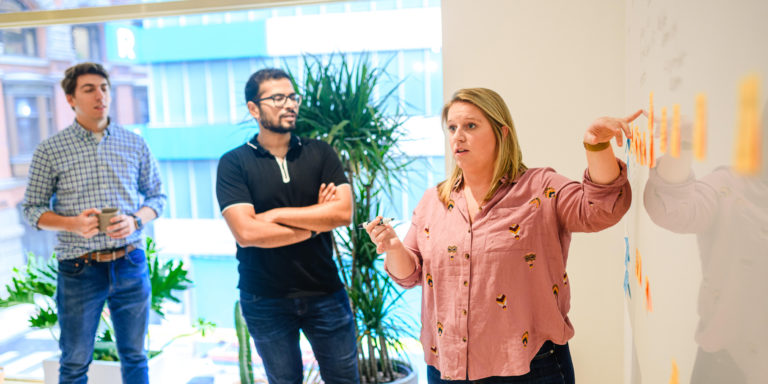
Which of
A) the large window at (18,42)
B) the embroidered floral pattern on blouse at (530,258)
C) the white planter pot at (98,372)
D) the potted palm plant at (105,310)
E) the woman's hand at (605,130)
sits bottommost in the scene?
the white planter pot at (98,372)

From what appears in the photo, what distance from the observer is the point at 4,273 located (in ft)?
14.4

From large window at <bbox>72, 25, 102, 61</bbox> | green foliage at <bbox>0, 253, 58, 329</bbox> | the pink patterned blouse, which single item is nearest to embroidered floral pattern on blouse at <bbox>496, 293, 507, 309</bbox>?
the pink patterned blouse

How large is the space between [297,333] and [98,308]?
1.20m

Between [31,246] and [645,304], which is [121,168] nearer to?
[31,246]

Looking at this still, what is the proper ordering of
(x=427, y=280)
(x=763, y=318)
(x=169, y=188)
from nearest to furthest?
(x=763, y=318) → (x=427, y=280) → (x=169, y=188)

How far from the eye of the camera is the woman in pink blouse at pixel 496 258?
1614 mm

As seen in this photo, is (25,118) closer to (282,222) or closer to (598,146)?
(282,222)

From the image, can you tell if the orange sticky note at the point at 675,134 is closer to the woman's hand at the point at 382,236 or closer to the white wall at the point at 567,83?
the woman's hand at the point at 382,236

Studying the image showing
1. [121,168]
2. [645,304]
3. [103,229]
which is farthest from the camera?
[121,168]

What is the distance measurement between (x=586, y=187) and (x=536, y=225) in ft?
0.68

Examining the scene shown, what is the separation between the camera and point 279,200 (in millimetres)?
2539

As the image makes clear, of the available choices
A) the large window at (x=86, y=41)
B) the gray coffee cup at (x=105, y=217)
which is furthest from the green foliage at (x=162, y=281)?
the large window at (x=86, y=41)

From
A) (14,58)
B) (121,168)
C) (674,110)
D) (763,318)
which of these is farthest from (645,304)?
(14,58)

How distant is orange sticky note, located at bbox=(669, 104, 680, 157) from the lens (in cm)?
98
